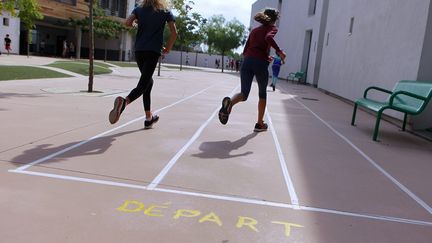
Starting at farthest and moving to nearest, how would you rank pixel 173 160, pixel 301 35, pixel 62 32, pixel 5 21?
pixel 62 32 → pixel 5 21 → pixel 301 35 → pixel 173 160

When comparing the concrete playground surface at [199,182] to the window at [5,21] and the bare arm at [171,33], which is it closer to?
the bare arm at [171,33]

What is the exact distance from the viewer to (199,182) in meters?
4.36

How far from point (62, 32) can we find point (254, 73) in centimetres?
4387

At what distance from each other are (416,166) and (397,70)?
18.0 feet

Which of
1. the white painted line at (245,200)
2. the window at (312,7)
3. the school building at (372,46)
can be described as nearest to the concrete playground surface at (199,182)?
the white painted line at (245,200)

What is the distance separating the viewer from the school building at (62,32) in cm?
3612

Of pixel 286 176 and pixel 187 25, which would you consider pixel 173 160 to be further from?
pixel 187 25

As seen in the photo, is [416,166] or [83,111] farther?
[83,111]

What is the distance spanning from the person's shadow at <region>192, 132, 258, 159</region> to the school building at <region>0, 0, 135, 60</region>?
101 feet

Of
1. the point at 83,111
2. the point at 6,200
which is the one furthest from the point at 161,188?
the point at 83,111

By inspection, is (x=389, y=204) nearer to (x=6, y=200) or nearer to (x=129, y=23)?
(x=6, y=200)

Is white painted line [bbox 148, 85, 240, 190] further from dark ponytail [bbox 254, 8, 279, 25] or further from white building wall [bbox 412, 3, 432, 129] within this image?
white building wall [bbox 412, 3, 432, 129]

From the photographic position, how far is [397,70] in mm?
10898

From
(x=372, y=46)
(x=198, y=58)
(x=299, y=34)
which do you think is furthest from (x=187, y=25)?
(x=198, y=58)
